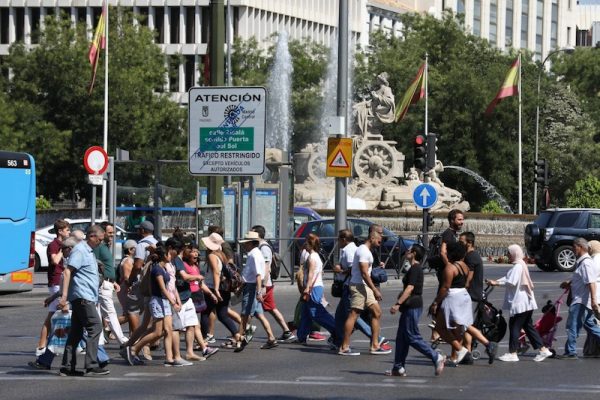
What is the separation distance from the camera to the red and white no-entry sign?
1236 inches

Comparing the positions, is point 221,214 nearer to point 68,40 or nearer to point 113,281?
point 113,281

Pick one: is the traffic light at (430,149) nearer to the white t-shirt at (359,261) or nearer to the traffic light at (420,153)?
the traffic light at (420,153)

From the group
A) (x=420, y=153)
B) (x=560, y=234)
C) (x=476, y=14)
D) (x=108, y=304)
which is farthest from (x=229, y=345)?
(x=476, y=14)

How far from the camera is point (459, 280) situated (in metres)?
18.1

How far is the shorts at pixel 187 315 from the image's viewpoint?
18.5 metres

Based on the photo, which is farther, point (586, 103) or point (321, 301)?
point (586, 103)

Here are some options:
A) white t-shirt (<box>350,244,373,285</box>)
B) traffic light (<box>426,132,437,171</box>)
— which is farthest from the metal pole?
white t-shirt (<box>350,244,373,285</box>)

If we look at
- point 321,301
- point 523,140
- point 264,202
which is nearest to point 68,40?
point 523,140

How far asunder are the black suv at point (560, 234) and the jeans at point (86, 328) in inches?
986

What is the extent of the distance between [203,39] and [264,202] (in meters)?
71.7

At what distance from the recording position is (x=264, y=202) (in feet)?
110

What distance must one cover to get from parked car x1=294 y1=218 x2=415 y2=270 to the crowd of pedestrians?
12.3m

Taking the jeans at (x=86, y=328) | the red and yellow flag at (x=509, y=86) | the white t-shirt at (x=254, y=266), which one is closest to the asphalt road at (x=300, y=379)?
the jeans at (x=86, y=328)

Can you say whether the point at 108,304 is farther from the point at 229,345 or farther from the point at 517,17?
the point at 517,17
